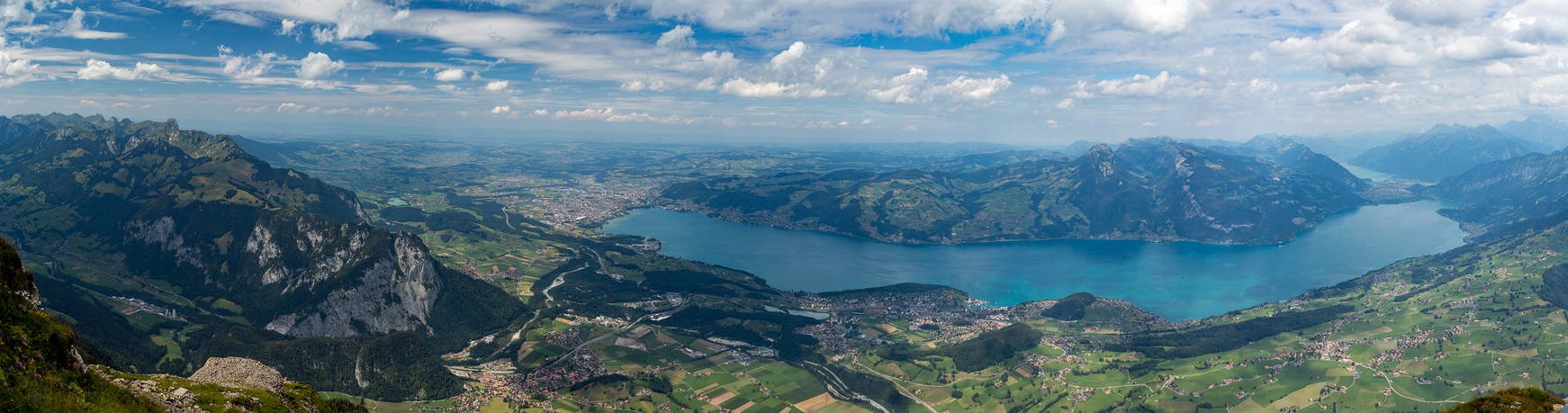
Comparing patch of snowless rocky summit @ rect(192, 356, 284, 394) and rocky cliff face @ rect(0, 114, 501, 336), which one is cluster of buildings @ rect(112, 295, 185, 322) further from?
patch of snowless rocky summit @ rect(192, 356, 284, 394)

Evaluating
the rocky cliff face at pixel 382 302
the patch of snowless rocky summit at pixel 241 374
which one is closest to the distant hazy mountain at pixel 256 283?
the rocky cliff face at pixel 382 302

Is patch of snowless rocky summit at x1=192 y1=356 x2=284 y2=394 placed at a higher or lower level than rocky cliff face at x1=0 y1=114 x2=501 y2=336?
higher

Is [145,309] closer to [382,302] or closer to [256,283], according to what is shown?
[256,283]

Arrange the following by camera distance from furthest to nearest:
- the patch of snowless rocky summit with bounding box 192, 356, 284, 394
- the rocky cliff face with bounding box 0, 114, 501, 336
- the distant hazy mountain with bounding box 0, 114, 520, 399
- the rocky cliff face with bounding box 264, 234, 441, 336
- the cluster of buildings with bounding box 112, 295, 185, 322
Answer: the rocky cliff face with bounding box 0, 114, 501, 336
the rocky cliff face with bounding box 264, 234, 441, 336
the cluster of buildings with bounding box 112, 295, 185, 322
the distant hazy mountain with bounding box 0, 114, 520, 399
the patch of snowless rocky summit with bounding box 192, 356, 284, 394

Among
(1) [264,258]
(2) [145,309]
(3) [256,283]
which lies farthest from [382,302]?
(1) [264,258]

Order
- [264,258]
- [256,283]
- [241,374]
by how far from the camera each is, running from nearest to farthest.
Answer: [241,374]
[256,283]
[264,258]

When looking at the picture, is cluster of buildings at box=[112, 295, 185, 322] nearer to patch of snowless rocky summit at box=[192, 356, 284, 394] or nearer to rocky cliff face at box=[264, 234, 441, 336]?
rocky cliff face at box=[264, 234, 441, 336]

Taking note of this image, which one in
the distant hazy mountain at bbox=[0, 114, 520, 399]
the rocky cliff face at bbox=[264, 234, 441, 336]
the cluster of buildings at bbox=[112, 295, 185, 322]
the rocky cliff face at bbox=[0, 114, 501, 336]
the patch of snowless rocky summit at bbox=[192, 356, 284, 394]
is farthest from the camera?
the rocky cliff face at bbox=[0, 114, 501, 336]

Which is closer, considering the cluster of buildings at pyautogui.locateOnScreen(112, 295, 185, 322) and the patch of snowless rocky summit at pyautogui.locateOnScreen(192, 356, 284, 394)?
the patch of snowless rocky summit at pyautogui.locateOnScreen(192, 356, 284, 394)

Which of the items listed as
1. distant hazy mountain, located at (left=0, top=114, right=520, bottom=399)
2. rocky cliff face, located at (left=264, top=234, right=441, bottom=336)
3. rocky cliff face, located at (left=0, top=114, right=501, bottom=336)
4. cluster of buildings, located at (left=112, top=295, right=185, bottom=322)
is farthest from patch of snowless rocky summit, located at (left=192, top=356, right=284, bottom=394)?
cluster of buildings, located at (left=112, top=295, right=185, bottom=322)

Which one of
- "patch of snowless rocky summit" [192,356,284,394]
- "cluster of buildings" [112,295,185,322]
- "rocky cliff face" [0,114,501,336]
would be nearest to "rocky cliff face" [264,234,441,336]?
"rocky cliff face" [0,114,501,336]
